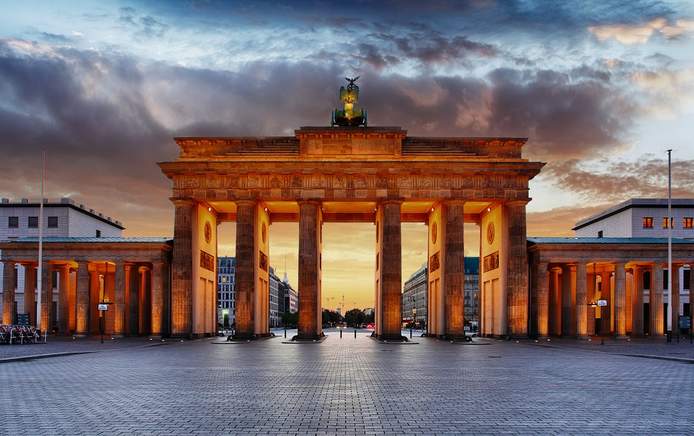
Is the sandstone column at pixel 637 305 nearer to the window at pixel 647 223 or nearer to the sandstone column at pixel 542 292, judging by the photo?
the sandstone column at pixel 542 292

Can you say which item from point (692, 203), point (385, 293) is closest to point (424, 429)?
point (385, 293)

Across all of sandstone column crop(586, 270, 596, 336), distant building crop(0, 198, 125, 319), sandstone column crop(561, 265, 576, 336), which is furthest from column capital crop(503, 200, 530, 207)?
distant building crop(0, 198, 125, 319)

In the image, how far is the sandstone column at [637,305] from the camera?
7149 centimetres

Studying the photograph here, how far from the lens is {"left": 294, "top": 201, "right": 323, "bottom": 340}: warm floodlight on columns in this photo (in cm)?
6334

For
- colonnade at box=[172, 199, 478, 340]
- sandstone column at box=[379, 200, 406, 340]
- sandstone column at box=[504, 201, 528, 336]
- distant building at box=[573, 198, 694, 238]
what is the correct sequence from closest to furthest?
sandstone column at box=[379, 200, 406, 340], colonnade at box=[172, 199, 478, 340], sandstone column at box=[504, 201, 528, 336], distant building at box=[573, 198, 694, 238]

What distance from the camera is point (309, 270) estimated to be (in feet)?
210

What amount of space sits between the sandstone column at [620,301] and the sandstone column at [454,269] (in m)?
15.5

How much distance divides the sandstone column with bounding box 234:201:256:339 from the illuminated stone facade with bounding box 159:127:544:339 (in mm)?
91

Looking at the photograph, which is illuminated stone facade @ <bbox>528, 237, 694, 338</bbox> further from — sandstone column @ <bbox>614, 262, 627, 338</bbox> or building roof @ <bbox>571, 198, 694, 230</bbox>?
building roof @ <bbox>571, 198, 694, 230</bbox>

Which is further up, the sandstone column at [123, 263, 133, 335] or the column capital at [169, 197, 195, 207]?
the column capital at [169, 197, 195, 207]

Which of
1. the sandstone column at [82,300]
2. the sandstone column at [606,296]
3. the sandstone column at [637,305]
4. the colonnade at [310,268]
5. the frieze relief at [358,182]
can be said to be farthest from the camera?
the sandstone column at [606,296]

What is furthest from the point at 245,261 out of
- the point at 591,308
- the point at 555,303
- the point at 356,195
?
the point at 591,308

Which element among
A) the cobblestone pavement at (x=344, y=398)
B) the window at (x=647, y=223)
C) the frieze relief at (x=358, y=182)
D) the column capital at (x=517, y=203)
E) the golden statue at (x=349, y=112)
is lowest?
the cobblestone pavement at (x=344, y=398)

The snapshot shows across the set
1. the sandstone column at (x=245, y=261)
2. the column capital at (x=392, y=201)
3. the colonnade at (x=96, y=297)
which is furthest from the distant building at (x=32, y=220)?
the column capital at (x=392, y=201)
